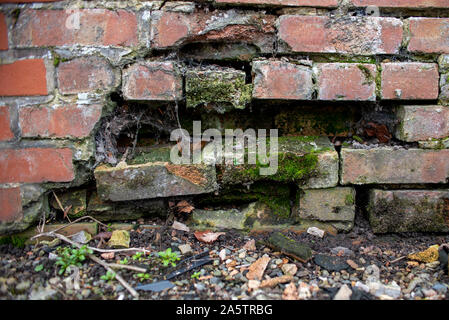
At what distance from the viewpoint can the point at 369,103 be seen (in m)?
1.53

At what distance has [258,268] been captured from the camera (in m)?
1.30

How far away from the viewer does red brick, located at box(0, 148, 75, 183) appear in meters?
1.41

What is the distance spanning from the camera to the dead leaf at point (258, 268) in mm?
1263

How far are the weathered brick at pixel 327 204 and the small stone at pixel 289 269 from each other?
29 centimetres

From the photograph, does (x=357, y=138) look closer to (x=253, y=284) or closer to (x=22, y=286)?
(x=253, y=284)

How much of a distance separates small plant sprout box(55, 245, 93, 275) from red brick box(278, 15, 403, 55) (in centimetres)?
114

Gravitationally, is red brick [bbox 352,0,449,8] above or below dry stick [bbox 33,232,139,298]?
above

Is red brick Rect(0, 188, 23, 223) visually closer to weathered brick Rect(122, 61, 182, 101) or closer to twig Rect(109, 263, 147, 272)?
twig Rect(109, 263, 147, 272)

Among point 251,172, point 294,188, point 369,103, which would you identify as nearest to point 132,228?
point 251,172

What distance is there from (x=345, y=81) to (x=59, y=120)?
1.19 m

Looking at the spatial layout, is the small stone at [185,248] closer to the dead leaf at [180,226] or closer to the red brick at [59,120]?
the dead leaf at [180,226]

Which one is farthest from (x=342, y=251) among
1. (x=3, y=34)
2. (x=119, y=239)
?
(x=3, y=34)

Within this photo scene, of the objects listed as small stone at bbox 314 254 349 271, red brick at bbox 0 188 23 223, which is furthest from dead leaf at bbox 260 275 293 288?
red brick at bbox 0 188 23 223
